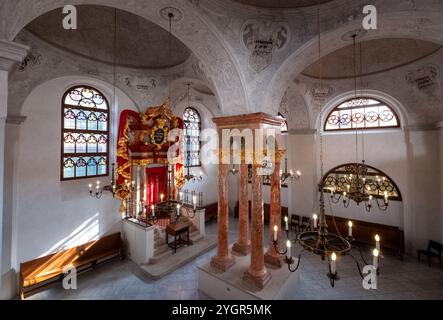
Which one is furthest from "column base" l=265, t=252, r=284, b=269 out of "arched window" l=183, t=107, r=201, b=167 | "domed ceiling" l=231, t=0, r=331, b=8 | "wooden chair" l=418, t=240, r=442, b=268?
"arched window" l=183, t=107, r=201, b=167

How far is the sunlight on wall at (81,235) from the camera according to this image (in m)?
7.25

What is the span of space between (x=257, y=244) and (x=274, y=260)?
1266 millimetres

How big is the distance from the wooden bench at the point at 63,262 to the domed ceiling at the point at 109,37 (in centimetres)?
669

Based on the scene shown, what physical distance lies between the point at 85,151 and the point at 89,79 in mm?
2621

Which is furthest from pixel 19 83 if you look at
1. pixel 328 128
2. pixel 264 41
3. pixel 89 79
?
pixel 328 128

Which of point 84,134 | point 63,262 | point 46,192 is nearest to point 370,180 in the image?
point 84,134

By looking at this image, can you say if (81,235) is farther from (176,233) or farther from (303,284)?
(303,284)

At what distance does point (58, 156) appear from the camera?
732cm

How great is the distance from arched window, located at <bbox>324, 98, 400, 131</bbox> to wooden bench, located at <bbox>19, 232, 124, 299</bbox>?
1070cm

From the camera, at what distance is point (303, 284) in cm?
660

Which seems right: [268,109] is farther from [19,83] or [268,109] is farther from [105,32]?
[19,83]

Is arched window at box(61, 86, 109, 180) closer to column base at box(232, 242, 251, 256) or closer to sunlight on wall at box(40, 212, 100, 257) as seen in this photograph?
sunlight on wall at box(40, 212, 100, 257)

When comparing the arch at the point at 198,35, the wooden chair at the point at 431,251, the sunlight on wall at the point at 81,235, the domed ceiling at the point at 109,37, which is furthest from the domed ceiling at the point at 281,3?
the wooden chair at the point at 431,251

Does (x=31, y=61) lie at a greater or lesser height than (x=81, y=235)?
greater
